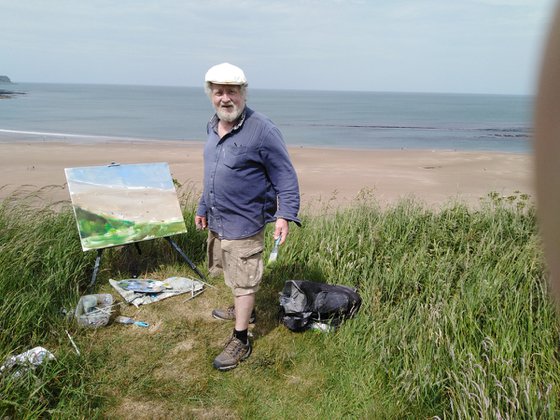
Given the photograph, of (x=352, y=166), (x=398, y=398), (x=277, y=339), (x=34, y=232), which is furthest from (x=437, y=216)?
(x=352, y=166)

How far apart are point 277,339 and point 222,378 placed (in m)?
0.61

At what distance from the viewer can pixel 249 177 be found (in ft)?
10.7

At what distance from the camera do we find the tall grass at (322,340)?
2.80 meters

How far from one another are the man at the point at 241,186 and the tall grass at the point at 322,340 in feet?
1.55

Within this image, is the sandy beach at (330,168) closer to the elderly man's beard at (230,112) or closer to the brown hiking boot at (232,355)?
the brown hiking boot at (232,355)

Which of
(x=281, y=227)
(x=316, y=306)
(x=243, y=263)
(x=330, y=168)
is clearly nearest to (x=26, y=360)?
(x=243, y=263)

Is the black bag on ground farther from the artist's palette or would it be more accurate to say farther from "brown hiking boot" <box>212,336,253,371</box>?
the artist's palette

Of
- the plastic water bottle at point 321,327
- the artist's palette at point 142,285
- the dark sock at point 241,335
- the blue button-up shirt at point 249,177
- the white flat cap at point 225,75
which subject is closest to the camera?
the white flat cap at point 225,75

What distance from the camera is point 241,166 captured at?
3.21 m

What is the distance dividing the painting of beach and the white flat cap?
198 centimetres

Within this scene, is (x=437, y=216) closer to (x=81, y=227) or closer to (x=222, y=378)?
(x=222, y=378)

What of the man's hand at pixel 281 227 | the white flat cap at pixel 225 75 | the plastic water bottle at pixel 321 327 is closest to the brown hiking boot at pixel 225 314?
the plastic water bottle at pixel 321 327

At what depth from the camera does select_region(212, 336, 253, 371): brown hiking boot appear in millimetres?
3432

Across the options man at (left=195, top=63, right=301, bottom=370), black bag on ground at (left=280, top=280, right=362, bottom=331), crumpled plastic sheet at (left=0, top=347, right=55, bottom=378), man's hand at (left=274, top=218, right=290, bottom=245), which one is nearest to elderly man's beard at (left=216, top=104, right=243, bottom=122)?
man at (left=195, top=63, right=301, bottom=370)
